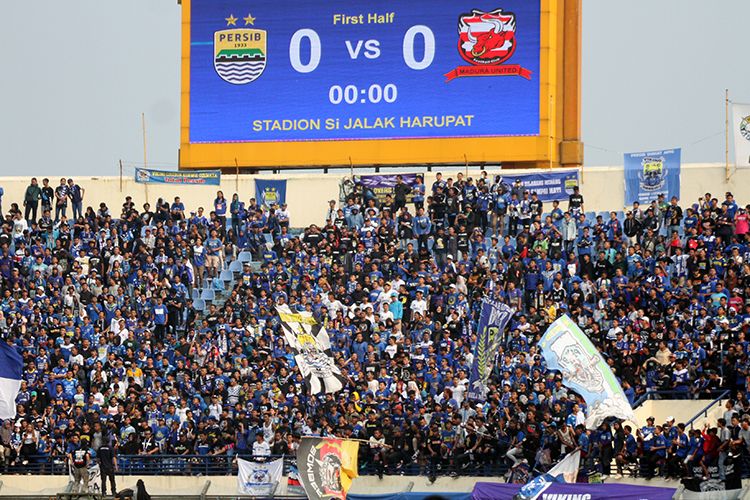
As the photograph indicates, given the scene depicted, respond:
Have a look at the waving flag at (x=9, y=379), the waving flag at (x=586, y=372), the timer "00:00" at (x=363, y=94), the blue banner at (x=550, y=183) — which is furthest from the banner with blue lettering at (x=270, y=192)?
the waving flag at (x=586, y=372)

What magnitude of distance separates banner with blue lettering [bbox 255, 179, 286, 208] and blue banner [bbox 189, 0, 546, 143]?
54.5 inches

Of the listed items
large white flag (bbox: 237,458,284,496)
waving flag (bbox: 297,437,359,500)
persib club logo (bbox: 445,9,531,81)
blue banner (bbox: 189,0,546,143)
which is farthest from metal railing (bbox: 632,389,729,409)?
persib club logo (bbox: 445,9,531,81)

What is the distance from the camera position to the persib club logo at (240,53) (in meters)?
45.2

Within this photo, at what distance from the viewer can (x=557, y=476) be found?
2994 centimetres

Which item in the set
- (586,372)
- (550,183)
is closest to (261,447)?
(586,372)

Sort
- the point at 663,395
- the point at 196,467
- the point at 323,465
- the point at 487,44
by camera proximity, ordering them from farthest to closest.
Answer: the point at 487,44
the point at 196,467
the point at 663,395
the point at 323,465

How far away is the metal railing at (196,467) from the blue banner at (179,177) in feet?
36.0

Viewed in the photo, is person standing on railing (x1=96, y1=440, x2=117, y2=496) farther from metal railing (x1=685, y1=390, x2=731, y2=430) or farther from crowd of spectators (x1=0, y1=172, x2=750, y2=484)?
metal railing (x1=685, y1=390, x2=731, y2=430)

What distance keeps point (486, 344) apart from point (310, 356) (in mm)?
3253

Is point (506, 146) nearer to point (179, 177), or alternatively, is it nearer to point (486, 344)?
point (179, 177)

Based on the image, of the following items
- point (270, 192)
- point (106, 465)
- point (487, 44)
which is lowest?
point (106, 465)

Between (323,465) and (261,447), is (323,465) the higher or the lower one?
the lower one

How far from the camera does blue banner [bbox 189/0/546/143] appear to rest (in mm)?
43594

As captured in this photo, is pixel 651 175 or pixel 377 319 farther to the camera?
pixel 651 175
